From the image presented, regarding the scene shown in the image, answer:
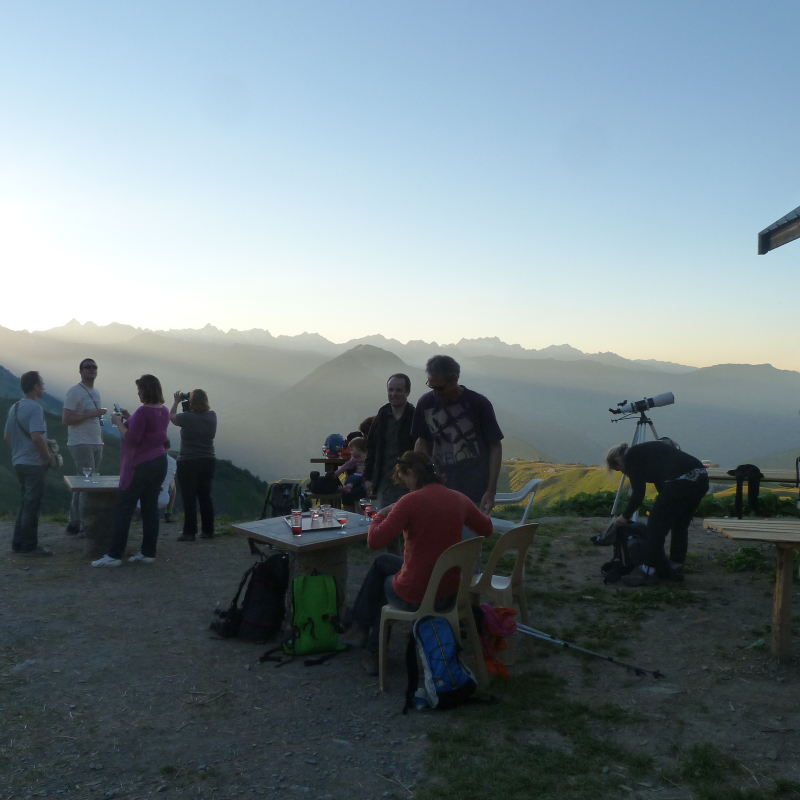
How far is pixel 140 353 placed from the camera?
64.6 metres

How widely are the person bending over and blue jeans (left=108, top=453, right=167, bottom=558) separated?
14.8ft

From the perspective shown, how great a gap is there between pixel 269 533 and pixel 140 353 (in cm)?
6496

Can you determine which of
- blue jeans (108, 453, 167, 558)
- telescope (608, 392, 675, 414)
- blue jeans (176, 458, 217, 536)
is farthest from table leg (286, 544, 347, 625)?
telescope (608, 392, 675, 414)

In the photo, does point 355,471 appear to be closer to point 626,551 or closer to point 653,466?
point 626,551

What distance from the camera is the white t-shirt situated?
7.37 m

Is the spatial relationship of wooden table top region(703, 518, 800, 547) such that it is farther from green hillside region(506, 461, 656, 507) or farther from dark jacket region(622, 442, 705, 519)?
green hillside region(506, 461, 656, 507)

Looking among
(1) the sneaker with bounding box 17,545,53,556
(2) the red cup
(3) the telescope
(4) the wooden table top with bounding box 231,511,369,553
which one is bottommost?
(1) the sneaker with bounding box 17,545,53,556

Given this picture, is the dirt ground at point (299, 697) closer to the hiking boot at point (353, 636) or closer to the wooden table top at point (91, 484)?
the hiking boot at point (353, 636)

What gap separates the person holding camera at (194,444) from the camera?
759cm

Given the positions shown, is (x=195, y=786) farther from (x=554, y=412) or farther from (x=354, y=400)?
(x=354, y=400)

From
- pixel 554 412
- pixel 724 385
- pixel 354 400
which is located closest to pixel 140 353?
pixel 354 400

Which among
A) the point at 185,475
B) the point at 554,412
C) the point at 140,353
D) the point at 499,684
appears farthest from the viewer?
the point at 140,353

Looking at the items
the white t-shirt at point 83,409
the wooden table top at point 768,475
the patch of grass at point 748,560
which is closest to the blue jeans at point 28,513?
the white t-shirt at point 83,409

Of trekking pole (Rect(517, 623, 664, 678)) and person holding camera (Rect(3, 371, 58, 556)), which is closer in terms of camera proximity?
trekking pole (Rect(517, 623, 664, 678))
